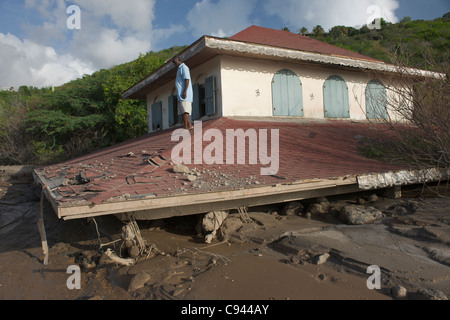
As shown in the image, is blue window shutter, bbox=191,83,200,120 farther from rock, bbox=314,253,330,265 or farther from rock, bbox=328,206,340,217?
rock, bbox=314,253,330,265

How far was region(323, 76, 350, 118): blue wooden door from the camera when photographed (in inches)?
403

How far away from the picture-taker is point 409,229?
461 cm

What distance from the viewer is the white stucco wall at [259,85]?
874 centimetres

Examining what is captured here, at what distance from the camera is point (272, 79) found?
9336 mm

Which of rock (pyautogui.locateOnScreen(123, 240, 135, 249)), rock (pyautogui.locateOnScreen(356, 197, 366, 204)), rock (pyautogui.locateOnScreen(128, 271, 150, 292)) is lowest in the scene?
rock (pyautogui.locateOnScreen(128, 271, 150, 292))

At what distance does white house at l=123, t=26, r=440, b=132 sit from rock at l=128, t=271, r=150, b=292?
5703 millimetres

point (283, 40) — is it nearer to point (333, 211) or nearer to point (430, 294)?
point (333, 211)

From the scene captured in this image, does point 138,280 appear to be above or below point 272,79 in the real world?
below

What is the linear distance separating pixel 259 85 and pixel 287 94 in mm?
1020

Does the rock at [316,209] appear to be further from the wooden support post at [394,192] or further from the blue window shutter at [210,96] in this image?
the blue window shutter at [210,96]

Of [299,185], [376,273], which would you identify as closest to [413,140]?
[299,185]
